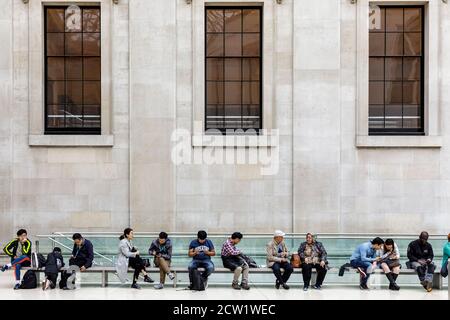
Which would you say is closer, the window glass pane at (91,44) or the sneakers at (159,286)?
the sneakers at (159,286)

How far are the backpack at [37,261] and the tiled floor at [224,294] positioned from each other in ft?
2.24

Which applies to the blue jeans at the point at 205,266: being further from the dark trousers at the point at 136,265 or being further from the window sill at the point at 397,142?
the window sill at the point at 397,142

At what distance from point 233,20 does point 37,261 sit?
379 inches

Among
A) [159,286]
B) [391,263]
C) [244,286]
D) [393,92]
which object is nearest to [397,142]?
[393,92]

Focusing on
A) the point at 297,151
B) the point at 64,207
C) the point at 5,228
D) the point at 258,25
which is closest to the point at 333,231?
the point at 297,151

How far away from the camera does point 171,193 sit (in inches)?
741

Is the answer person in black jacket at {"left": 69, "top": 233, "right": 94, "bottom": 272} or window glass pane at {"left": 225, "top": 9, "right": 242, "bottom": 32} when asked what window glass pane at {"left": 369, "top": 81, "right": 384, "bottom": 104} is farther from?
person in black jacket at {"left": 69, "top": 233, "right": 94, "bottom": 272}

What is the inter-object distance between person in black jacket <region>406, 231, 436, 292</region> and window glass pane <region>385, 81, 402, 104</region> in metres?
5.99

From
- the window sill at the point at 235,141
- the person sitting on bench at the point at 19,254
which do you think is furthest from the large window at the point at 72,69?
the person sitting on bench at the point at 19,254

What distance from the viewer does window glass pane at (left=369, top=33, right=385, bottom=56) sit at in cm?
1933

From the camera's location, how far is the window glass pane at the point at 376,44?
19328 mm

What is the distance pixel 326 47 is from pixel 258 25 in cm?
228

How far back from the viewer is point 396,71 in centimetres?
1944

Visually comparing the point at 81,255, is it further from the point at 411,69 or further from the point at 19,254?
the point at 411,69
